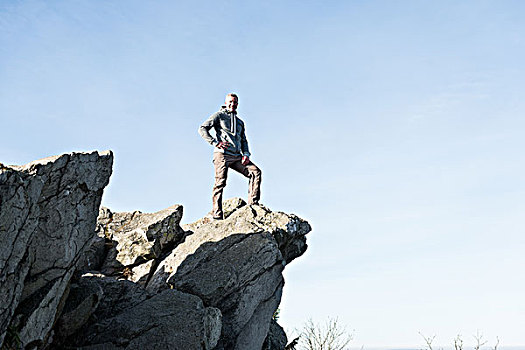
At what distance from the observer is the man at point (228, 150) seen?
19375mm

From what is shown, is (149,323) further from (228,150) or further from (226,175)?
(228,150)

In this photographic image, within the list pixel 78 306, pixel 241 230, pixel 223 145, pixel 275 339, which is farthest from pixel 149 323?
pixel 275 339

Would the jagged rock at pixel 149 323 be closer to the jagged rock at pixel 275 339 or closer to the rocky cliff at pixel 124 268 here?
the rocky cliff at pixel 124 268

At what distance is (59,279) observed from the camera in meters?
12.2

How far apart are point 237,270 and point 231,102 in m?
6.36

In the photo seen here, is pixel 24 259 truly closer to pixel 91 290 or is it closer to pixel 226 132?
pixel 91 290

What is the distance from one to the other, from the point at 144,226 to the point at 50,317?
7.15 m

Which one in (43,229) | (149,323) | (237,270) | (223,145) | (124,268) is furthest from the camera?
(223,145)

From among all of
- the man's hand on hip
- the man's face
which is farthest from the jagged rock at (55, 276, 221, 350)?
the man's face

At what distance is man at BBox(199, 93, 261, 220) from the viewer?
1938 centimetres

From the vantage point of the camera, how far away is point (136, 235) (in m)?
19.0

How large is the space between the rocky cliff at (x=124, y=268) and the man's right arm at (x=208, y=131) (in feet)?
8.10

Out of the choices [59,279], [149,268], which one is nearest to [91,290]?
[59,279]

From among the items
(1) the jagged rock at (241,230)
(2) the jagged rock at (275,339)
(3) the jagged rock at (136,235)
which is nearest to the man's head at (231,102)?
(1) the jagged rock at (241,230)
